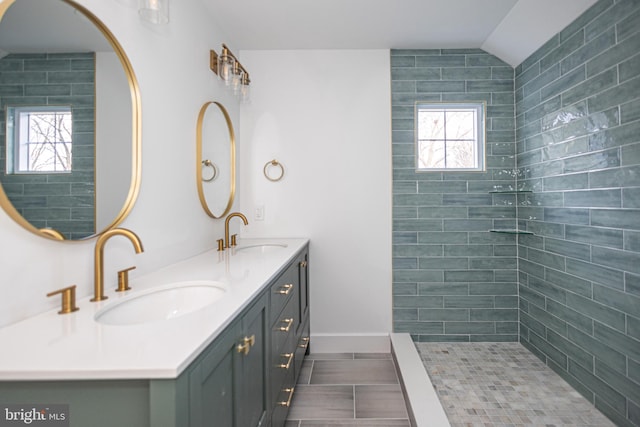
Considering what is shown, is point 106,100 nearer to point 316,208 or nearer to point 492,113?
point 316,208

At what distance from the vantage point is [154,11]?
1448mm

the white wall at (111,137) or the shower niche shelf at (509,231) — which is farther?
the shower niche shelf at (509,231)

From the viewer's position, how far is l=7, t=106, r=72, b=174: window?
98cm

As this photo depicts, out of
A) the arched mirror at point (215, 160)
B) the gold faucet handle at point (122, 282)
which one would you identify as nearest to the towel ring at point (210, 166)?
the arched mirror at point (215, 160)

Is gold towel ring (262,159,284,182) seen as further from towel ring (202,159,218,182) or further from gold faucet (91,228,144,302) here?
gold faucet (91,228,144,302)

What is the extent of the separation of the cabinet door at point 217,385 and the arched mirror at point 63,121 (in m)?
0.66

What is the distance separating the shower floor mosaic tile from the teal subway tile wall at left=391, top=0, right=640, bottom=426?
10 cm

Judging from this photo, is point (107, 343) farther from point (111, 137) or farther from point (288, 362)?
point (288, 362)

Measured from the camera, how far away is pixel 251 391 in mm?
1231

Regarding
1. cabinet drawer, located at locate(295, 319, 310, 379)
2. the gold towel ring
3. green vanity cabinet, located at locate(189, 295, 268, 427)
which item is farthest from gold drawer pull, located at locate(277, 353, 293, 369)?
the gold towel ring

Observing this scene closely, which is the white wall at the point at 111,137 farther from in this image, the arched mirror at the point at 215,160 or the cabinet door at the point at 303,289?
the cabinet door at the point at 303,289

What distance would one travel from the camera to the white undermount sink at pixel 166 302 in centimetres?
117

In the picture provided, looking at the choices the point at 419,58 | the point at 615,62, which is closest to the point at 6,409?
the point at 615,62

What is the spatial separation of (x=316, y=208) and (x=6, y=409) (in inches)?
92.9
